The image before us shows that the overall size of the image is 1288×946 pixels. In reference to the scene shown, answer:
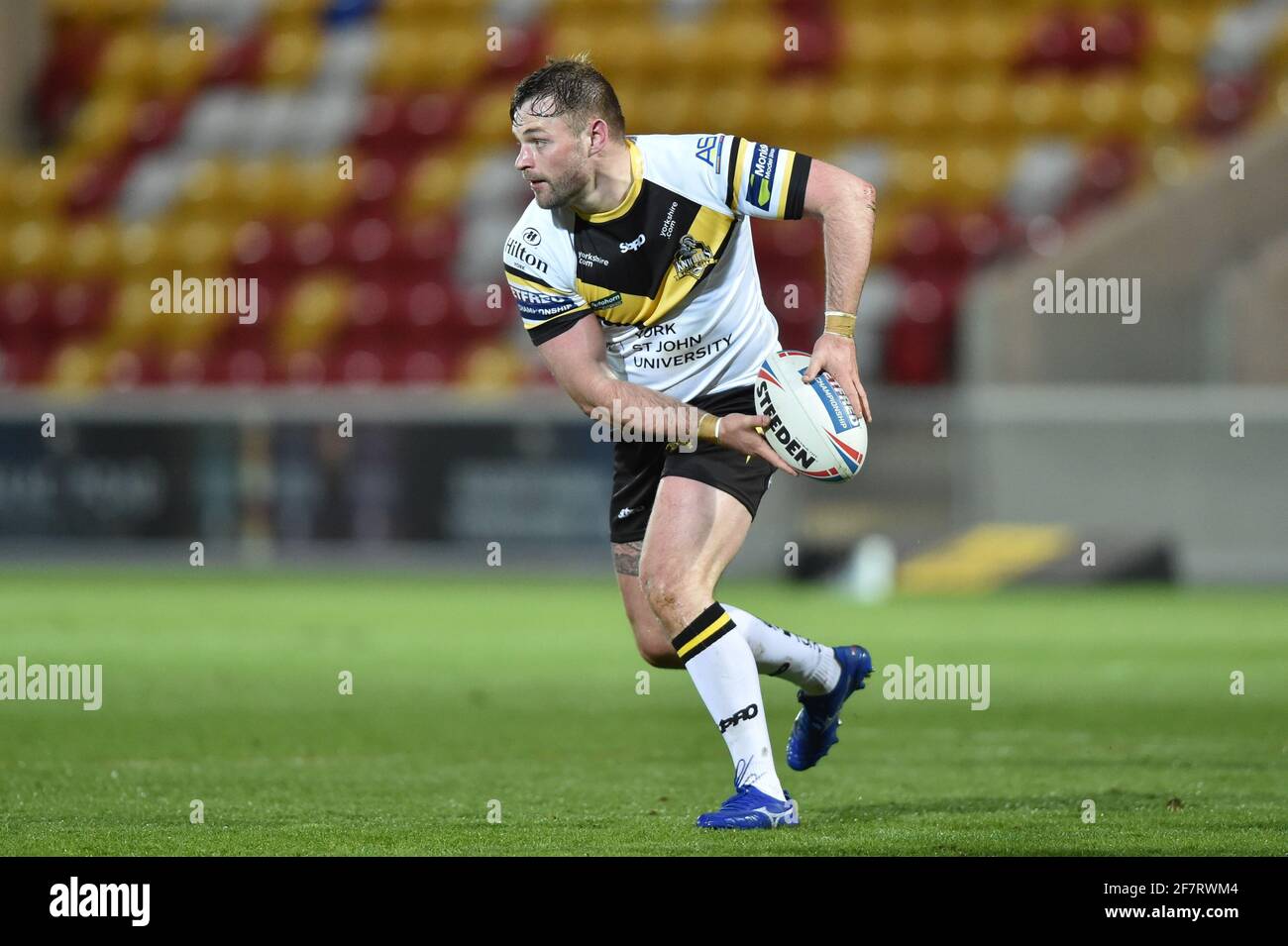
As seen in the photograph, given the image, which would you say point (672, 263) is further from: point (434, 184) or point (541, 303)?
point (434, 184)

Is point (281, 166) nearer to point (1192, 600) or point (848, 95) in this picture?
point (848, 95)

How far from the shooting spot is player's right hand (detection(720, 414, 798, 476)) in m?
6.23

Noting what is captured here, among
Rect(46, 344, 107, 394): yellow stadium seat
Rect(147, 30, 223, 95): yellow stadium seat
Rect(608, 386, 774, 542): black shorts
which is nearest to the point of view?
Rect(608, 386, 774, 542): black shorts

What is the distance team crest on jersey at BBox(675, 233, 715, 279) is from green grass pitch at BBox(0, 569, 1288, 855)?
173 cm

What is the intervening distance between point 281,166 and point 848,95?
6.71 m

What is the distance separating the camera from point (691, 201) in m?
6.46

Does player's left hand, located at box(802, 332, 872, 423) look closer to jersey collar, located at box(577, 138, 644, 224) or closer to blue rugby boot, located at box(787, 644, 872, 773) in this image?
jersey collar, located at box(577, 138, 644, 224)

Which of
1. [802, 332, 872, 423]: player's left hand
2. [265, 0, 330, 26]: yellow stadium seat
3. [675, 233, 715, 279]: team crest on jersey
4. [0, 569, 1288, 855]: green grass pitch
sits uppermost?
[265, 0, 330, 26]: yellow stadium seat

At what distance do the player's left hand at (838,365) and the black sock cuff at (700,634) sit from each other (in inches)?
30.6

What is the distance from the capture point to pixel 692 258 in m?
6.52

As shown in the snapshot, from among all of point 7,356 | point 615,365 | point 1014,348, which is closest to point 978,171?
point 1014,348

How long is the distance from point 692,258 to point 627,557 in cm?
109
